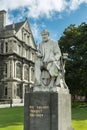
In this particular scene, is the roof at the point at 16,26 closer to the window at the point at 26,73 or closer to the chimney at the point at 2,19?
the chimney at the point at 2,19

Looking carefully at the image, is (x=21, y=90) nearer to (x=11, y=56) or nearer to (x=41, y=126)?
(x=11, y=56)

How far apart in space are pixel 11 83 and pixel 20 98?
4.46 meters

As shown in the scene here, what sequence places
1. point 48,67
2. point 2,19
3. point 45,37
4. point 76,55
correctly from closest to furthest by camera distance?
point 48,67 < point 45,37 < point 76,55 < point 2,19

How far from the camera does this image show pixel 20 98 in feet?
200

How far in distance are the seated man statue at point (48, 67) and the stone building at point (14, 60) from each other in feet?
152

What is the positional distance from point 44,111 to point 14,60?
50570 mm

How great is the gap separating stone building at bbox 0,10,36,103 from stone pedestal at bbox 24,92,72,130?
47.1 m

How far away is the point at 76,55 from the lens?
138 feet

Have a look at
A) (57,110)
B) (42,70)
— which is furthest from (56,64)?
(57,110)

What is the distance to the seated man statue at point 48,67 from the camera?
433 inches

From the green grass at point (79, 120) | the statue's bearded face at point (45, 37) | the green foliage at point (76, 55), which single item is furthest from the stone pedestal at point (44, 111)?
the green foliage at point (76, 55)

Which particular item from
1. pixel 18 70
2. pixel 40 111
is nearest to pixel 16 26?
pixel 18 70

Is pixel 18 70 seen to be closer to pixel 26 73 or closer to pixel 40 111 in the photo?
pixel 26 73

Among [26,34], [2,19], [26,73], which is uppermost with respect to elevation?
[2,19]
